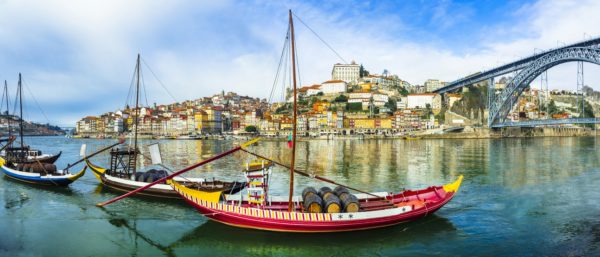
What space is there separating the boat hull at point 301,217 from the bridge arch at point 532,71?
50969 millimetres

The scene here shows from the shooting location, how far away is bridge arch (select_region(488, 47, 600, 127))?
163ft

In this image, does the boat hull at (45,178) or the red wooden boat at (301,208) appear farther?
the boat hull at (45,178)

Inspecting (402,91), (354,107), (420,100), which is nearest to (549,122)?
(420,100)

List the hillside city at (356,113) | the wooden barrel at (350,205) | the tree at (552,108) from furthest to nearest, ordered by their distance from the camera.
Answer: the tree at (552,108)
the hillside city at (356,113)
the wooden barrel at (350,205)

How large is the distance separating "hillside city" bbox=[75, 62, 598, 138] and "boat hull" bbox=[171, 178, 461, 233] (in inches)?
2743

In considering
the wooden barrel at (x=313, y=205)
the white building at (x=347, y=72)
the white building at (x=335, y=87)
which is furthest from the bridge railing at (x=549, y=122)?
the wooden barrel at (x=313, y=205)

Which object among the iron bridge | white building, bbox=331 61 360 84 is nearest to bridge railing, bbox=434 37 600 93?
the iron bridge

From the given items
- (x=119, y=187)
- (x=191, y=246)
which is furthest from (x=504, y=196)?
(x=119, y=187)

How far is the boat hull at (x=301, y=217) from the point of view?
1019 cm

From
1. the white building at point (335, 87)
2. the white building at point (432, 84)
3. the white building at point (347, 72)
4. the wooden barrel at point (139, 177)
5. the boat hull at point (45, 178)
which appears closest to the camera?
the wooden barrel at point (139, 177)

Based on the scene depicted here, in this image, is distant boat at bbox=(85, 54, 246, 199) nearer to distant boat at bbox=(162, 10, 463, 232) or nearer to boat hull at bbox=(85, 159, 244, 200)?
boat hull at bbox=(85, 159, 244, 200)

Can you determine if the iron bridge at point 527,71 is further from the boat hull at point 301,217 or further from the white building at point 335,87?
the boat hull at point 301,217

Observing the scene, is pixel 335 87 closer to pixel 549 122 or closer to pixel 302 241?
pixel 549 122

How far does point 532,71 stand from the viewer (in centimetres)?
6656
